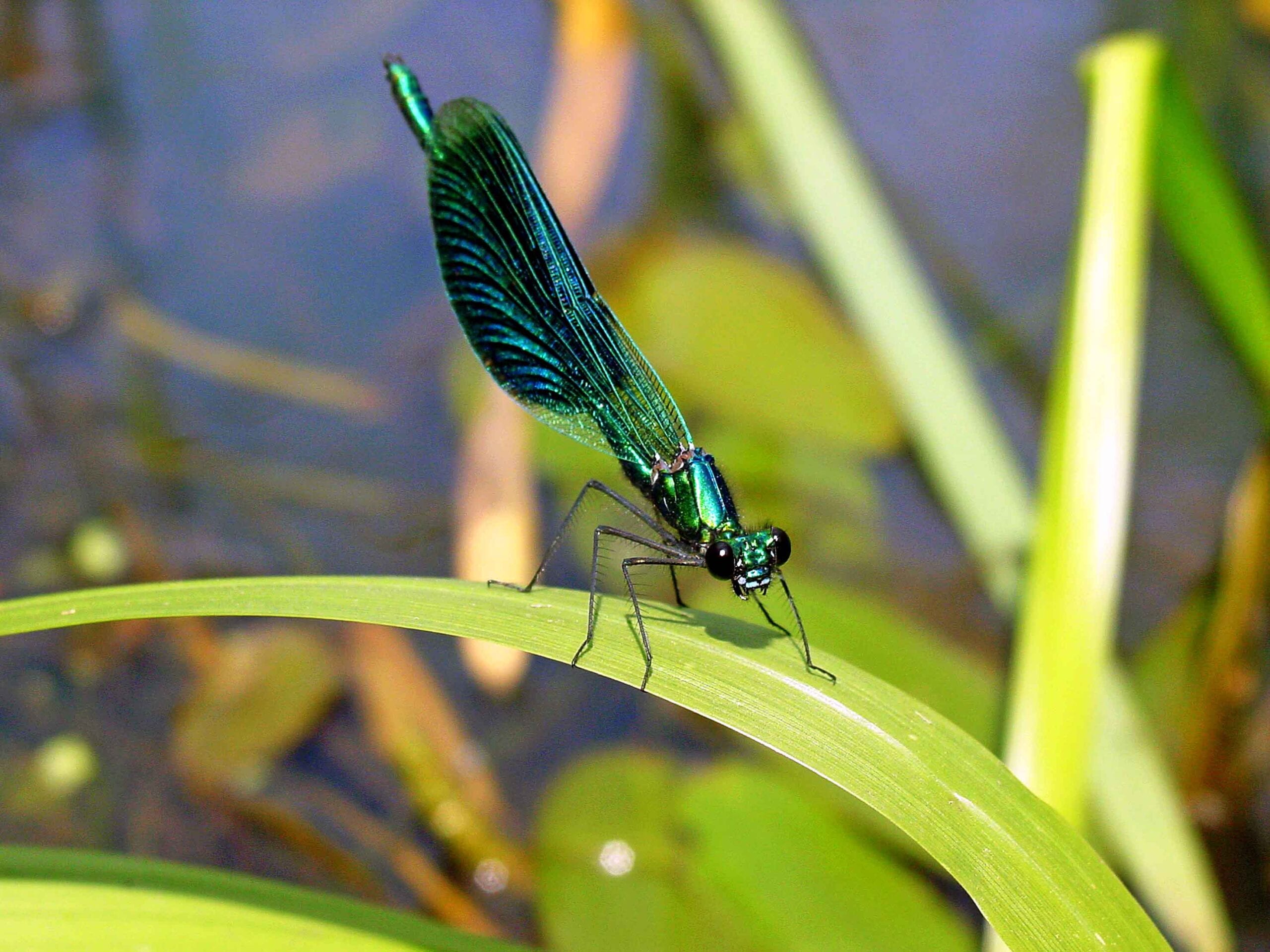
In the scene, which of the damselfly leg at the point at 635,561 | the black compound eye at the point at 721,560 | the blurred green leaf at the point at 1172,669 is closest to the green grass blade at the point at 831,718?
the damselfly leg at the point at 635,561

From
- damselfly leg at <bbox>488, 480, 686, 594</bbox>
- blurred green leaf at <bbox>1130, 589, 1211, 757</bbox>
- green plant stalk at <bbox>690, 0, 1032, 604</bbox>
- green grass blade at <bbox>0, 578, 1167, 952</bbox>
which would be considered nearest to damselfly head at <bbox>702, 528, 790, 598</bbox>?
damselfly leg at <bbox>488, 480, 686, 594</bbox>

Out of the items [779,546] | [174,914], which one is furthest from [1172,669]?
[174,914]

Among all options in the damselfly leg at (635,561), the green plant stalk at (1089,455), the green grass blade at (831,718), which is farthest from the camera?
the green plant stalk at (1089,455)

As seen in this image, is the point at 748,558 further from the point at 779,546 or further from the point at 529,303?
the point at 529,303

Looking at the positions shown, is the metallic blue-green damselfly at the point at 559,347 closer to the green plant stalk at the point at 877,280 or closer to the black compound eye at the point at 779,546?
the black compound eye at the point at 779,546

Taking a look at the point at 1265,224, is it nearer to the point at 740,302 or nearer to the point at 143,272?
the point at 740,302

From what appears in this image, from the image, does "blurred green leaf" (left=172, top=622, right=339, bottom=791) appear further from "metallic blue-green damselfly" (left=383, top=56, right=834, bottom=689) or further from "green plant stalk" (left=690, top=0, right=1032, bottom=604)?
"green plant stalk" (left=690, top=0, right=1032, bottom=604)
